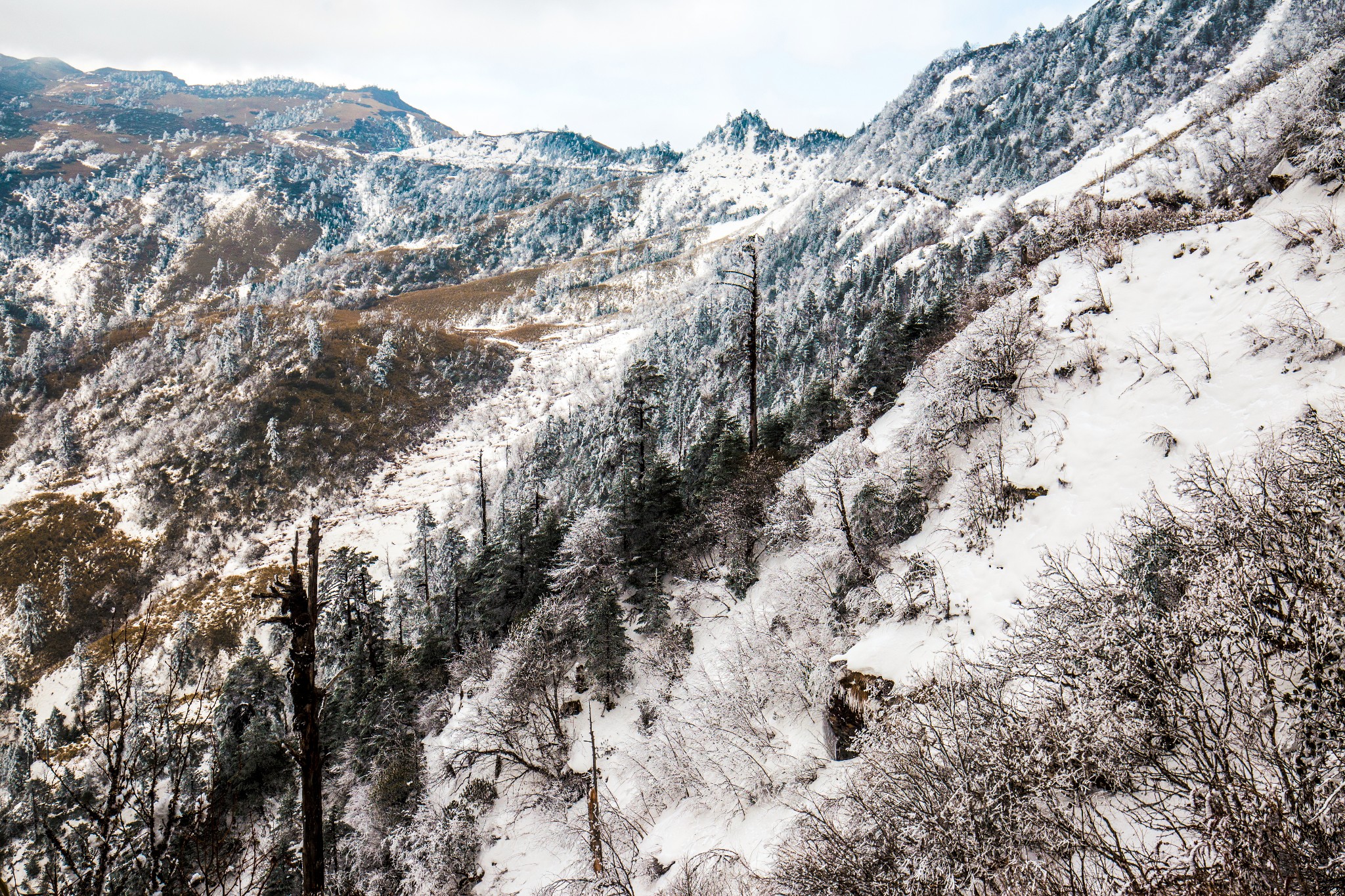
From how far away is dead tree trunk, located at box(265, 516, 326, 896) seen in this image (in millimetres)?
9438

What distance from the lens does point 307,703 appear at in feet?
32.0

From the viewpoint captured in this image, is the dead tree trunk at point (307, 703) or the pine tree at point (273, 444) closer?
the dead tree trunk at point (307, 703)

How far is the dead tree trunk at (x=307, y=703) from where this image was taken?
9438mm

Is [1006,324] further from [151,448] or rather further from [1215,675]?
[151,448]

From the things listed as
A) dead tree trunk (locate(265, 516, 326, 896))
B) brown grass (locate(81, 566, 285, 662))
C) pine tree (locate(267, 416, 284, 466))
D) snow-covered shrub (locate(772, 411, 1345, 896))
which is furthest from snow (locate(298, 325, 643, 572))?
snow-covered shrub (locate(772, 411, 1345, 896))

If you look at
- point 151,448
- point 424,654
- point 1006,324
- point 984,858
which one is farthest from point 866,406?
point 151,448

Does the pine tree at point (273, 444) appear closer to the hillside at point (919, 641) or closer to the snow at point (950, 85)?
the hillside at point (919, 641)

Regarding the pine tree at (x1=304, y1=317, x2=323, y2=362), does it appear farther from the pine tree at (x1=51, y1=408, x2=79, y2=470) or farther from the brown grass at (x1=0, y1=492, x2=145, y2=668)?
the brown grass at (x1=0, y1=492, x2=145, y2=668)

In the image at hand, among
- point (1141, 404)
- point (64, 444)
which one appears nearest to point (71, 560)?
point (64, 444)

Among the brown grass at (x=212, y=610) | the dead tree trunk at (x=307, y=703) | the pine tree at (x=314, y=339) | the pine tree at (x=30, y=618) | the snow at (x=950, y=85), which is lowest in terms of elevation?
the pine tree at (x=30, y=618)

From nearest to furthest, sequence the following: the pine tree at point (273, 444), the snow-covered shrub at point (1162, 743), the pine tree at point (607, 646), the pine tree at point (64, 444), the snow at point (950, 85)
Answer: the snow-covered shrub at point (1162, 743), the pine tree at point (607, 646), the pine tree at point (273, 444), the pine tree at point (64, 444), the snow at point (950, 85)

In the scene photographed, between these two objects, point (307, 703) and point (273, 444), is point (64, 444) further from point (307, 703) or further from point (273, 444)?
point (307, 703)

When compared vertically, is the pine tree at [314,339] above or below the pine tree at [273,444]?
above

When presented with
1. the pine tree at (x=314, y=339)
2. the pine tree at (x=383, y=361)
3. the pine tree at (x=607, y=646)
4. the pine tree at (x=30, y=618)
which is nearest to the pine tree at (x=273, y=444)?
the pine tree at (x=383, y=361)
